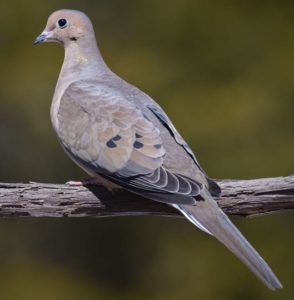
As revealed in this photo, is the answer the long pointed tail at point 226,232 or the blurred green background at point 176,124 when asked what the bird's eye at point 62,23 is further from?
the blurred green background at point 176,124

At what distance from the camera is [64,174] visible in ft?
30.0

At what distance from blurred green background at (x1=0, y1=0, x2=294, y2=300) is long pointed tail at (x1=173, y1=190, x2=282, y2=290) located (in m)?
3.61

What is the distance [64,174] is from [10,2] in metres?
1.97

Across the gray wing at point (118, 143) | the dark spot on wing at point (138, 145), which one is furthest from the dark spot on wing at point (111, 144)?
the dark spot on wing at point (138, 145)

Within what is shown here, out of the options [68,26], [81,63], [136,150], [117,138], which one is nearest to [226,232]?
[136,150]

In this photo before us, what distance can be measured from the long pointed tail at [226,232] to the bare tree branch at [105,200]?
0.49 feet

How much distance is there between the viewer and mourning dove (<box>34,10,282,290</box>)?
17.5 feet

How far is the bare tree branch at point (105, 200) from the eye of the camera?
5.48m

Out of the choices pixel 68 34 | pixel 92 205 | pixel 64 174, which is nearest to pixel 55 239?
pixel 64 174

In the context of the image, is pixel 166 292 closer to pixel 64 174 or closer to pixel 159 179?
pixel 64 174

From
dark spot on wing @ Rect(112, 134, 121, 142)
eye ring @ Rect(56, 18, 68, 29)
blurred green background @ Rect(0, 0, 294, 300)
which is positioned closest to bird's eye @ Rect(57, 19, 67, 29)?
eye ring @ Rect(56, 18, 68, 29)

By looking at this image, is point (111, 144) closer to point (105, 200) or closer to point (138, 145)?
point (138, 145)

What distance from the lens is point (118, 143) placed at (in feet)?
18.4

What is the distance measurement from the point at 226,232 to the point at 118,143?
0.66m
